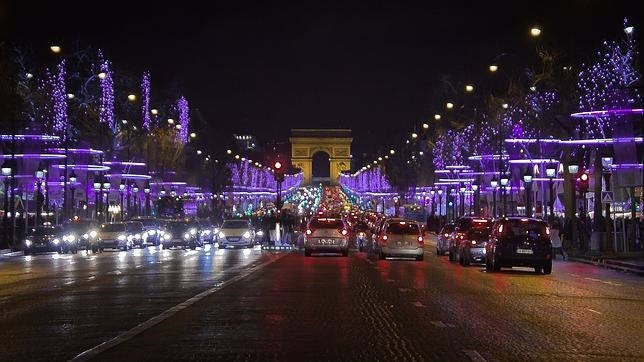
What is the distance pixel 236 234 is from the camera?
53.3 metres

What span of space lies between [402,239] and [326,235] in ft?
12.6

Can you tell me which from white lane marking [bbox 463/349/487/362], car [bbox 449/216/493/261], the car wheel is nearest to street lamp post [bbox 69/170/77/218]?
car [bbox 449/216/493/261]

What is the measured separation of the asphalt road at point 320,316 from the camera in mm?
12492

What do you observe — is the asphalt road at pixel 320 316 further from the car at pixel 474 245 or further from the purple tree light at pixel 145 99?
the purple tree light at pixel 145 99

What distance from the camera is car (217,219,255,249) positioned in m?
53.3

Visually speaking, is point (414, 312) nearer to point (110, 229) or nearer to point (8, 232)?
point (110, 229)

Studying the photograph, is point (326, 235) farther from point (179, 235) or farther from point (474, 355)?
point (474, 355)

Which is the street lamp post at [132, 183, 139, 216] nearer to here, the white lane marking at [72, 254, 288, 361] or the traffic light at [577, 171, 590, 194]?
the traffic light at [577, 171, 590, 194]

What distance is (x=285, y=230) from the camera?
58.6m

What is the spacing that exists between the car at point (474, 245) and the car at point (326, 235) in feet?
21.9

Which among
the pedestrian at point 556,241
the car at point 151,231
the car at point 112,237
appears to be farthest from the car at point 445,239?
the car at point 151,231

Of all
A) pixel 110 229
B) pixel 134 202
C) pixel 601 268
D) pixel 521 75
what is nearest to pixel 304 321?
pixel 601 268

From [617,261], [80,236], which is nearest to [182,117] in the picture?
[80,236]

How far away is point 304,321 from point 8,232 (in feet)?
142
